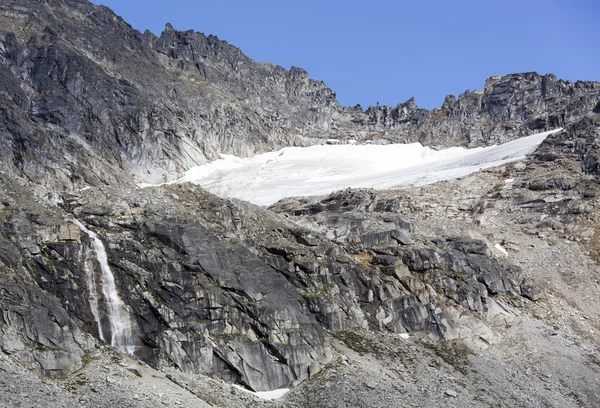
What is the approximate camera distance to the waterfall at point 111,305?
42.4 m

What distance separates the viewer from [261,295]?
48.2m

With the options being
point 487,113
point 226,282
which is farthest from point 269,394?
→ point 487,113

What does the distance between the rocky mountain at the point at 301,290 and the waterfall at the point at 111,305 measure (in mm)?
92

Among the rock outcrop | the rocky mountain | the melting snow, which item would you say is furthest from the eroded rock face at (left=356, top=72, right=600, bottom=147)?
the rocky mountain

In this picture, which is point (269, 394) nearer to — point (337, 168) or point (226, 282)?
point (226, 282)

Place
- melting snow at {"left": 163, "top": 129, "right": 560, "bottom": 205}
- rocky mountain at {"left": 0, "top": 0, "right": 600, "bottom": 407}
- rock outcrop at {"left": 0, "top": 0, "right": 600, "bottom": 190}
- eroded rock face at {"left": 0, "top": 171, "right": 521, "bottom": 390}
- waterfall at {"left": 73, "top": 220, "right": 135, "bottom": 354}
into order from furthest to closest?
rock outcrop at {"left": 0, "top": 0, "right": 600, "bottom": 190}, melting snow at {"left": 163, "top": 129, "right": 560, "bottom": 205}, waterfall at {"left": 73, "top": 220, "right": 135, "bottom": 354}, eroded rock face at {"left": 0, "top": 171, "right": 521, "bottom": 390}, rocky mountain at {"left": 0, "top": 0, "right": 600, "bottom": 407}

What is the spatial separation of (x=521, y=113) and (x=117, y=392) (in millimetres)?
147826

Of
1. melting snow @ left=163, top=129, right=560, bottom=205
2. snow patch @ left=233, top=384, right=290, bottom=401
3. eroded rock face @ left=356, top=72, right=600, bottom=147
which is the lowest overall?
snow patch @ left=233, top=384, right=290, bottom=401

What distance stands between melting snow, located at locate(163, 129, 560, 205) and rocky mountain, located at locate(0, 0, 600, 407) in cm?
980

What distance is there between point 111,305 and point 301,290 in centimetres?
1411

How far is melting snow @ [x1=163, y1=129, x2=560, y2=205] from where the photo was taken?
109 metres

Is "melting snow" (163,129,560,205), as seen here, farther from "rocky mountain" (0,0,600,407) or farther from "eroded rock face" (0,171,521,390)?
"eroded rock face" (0,171,521,390)

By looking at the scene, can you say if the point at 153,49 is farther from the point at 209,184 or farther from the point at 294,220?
the point at 294,220

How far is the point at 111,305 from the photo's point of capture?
43906mm
